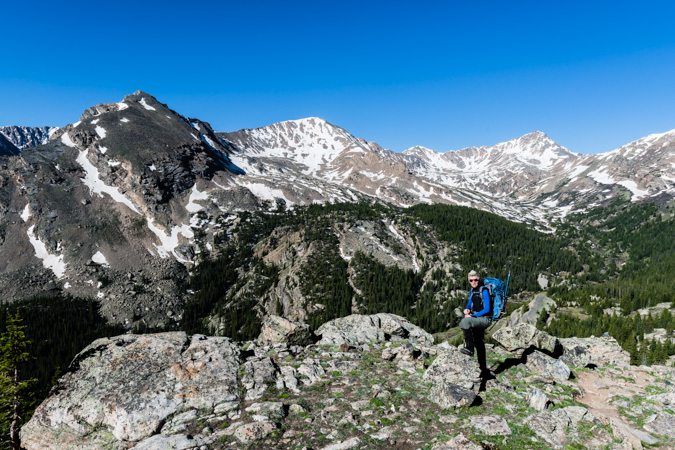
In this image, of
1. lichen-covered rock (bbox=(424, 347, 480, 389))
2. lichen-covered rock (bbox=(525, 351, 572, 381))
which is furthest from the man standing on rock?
lichen-covered rock (bbox=(525, 351, 572, 381))

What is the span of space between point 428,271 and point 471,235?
48.9 meters

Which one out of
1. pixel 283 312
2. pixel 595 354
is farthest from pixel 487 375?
pixel 283 312

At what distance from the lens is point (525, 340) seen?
60.0ft

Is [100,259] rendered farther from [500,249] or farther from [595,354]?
[500,249]

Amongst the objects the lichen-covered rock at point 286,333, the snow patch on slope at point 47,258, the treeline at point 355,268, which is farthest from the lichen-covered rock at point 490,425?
the snow patch on slope at point 47,258

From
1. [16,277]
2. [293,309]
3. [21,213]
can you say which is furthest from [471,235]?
[21,213]

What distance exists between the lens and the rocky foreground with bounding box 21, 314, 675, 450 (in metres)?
9.93

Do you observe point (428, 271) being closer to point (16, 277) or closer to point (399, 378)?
point (399, 378)

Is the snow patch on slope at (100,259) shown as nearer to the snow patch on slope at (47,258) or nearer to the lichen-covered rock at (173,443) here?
the snow patch on slope at (47,258)

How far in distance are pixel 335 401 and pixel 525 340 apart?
13023mm

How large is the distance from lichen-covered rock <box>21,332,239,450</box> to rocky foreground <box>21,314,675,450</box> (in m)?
0.05

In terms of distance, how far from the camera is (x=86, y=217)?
145 metres

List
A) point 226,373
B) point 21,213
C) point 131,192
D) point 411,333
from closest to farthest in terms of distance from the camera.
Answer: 1. point 226,373
2. point 411,333
3. point 21,213
4. point 131,192

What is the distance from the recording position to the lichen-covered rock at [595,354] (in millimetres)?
18250
